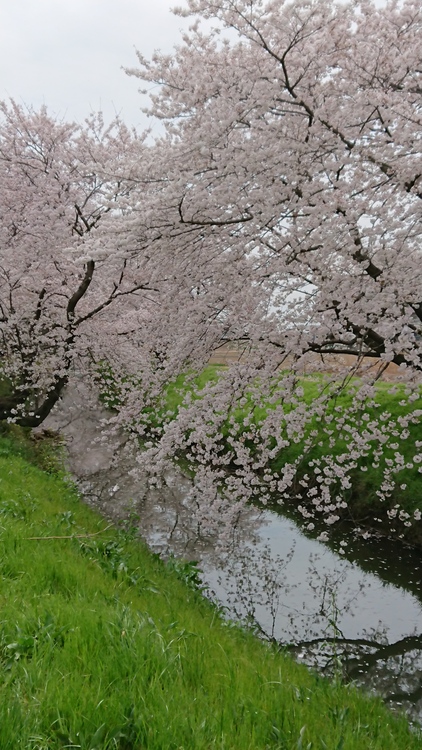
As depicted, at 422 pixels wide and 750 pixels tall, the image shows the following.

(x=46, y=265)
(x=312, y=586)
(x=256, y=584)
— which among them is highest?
(x=46, y=265)

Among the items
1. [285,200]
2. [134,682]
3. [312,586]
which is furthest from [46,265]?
[134,682]

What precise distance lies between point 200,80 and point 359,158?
7.16 feet

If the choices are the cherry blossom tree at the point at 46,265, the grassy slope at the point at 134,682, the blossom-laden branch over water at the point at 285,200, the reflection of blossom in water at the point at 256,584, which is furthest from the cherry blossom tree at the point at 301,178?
the cherry blossom tree at the point at 46,265

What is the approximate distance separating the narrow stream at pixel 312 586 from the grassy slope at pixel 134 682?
184cm

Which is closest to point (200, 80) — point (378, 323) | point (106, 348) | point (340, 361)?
point (378, 323)

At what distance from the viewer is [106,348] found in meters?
13.5

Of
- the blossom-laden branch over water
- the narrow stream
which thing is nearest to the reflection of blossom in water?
the narrow stream

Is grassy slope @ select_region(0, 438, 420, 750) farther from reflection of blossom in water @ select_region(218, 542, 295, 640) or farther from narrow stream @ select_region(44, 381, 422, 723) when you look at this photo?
reflection of blossom in water @ select_region(218, 542, 295, 640)

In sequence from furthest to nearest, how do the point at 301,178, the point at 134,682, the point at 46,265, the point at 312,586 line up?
1. the point at 46,265
2. the point at 312,586
3. the point at 301,178
4. the point at 134,682

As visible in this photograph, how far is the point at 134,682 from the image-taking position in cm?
282

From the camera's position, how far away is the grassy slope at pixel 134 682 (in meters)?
2.43

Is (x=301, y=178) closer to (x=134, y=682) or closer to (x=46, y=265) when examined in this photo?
(x=134, y=682)

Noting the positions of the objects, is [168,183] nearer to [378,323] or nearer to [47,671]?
[378,323]

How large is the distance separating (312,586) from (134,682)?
7029mm
